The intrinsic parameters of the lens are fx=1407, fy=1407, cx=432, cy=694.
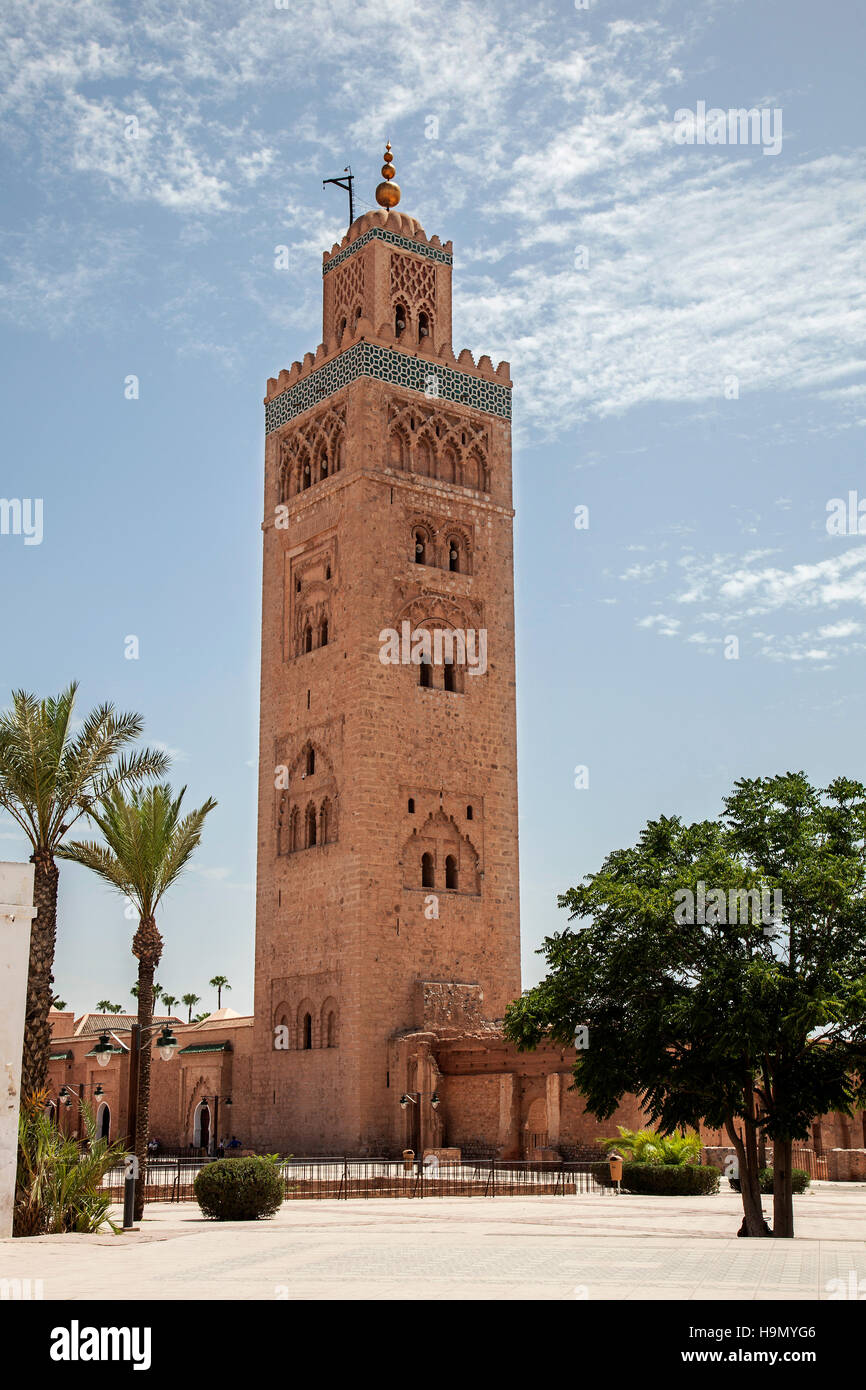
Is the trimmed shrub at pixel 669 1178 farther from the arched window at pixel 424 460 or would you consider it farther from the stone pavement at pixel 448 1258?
the arched window at pixel 424 460

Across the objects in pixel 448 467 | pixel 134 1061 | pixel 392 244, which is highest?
pixel 392 244

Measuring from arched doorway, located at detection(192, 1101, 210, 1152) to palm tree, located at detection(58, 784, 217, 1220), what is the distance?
16.9 metres

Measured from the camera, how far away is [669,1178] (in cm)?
2527

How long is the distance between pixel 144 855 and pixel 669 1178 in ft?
36.1

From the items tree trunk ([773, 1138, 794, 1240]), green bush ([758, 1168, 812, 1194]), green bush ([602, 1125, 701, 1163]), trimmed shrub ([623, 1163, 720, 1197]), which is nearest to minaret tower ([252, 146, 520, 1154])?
green bush ([602, 1125, 701, 1163])

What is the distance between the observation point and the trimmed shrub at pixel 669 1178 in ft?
82.6

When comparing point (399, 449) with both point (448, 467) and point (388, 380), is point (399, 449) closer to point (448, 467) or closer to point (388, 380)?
point (448, 467)

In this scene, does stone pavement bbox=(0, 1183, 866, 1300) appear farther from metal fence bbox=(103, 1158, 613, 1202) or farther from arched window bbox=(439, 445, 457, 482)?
arched window bbox=(439, 445, 457, 482)

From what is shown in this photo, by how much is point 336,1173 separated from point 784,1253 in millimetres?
17227

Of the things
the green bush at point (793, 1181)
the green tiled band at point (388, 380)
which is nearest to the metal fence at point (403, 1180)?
the green bush at point (793, 1181)

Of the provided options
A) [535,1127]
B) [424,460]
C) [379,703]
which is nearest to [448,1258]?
[535,1127]

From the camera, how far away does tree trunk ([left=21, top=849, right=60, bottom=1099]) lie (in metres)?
18.3

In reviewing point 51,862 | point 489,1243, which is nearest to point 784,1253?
point 489,1243
